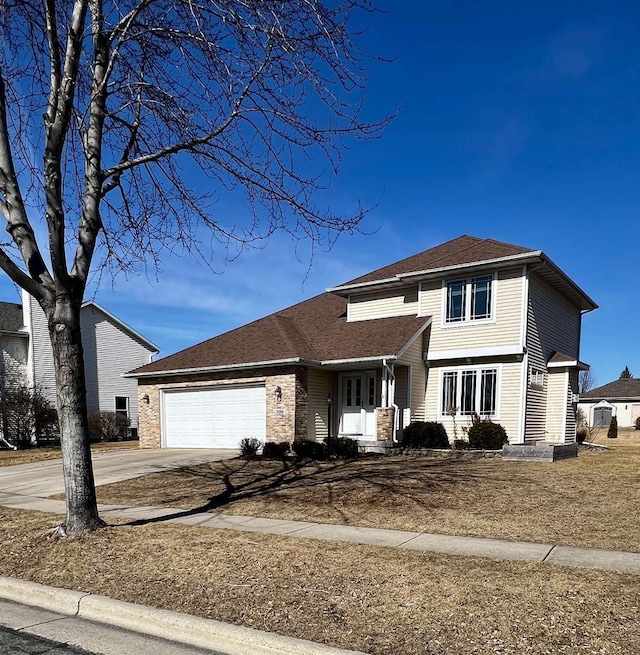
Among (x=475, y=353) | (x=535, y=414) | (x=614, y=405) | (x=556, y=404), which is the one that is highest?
(x=475, y=353)

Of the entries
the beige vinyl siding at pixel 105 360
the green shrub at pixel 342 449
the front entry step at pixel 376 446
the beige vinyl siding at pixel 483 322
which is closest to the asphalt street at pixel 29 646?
the green shrub at pixel 342 449

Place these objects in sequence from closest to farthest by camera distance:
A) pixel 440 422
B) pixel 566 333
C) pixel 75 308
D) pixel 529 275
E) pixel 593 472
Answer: pixel 75 308
pixel 593 472
pixel 529 275
pixel 440 422
pixel 566 333

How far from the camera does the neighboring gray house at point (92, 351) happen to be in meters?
26.8

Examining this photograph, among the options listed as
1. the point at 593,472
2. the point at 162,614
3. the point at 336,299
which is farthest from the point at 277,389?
the point at 162,614

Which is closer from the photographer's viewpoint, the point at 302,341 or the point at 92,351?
the point at 302,341

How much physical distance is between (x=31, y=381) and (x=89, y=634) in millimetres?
25435

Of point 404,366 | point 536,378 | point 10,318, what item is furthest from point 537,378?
point 10,318

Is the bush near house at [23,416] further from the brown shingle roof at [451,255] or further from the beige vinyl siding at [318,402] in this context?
the brown shingle roof at [451,255]

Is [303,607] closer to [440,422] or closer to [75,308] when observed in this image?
[75,308]

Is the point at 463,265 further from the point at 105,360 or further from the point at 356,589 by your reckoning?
the point at 105,360

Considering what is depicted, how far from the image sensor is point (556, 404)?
18609 millimetres

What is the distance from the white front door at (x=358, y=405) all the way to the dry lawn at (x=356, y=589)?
12.0 m

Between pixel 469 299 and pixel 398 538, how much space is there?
12.2m

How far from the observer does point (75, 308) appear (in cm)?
710
